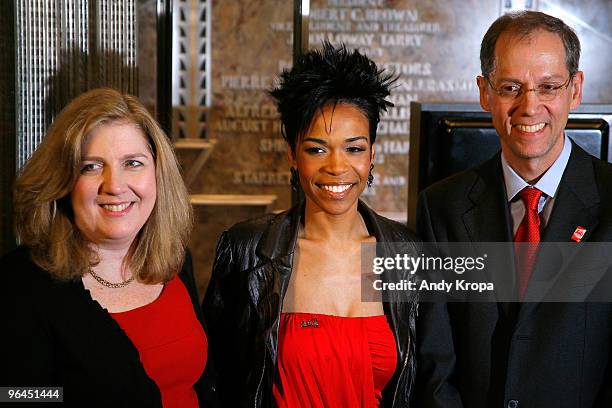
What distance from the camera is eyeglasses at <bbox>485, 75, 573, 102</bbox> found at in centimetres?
229

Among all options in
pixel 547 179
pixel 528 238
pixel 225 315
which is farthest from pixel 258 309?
pixel 547 179

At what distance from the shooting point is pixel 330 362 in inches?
93.5

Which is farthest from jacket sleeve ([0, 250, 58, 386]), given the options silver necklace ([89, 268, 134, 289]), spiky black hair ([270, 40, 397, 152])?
spiky black hair ([270, 40, 397, 152])

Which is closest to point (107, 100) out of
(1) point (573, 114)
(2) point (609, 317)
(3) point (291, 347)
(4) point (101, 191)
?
(4) point (101, 191)

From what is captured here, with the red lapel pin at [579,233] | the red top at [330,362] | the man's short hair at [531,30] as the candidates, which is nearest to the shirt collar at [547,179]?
the red lapel pin at [579,233]

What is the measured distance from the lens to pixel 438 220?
247 centimetres

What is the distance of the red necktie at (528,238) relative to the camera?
2.29m

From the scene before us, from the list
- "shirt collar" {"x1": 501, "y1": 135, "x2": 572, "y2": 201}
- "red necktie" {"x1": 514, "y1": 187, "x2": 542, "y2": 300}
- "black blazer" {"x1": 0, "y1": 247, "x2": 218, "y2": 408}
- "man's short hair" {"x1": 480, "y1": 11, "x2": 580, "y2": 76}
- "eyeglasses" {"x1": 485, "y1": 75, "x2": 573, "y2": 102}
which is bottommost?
"black blazer" {"x1": 0, "y1": 247, "x2": 218, "y2": 408}

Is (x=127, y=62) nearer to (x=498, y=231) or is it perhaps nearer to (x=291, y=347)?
(x=291, y=347)

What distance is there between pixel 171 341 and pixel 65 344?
315 millimetres

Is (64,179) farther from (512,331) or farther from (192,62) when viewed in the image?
(192,62)

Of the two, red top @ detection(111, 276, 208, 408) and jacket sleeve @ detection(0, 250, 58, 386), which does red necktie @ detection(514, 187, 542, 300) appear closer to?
red top @ detection(111, 276, 208, 408)

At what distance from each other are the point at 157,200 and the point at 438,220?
0.83 m

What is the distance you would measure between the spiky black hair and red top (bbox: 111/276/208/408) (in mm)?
615
